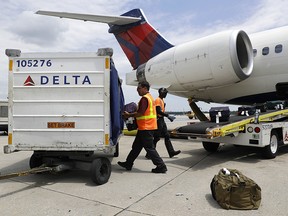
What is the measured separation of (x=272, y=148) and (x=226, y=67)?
337 cm

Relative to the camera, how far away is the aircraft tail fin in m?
13.7

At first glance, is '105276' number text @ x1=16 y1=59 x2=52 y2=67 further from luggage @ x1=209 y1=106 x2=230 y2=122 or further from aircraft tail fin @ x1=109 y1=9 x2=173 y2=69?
aircraft tail fin @ x1=109 y1=9 x2=173 y2=69

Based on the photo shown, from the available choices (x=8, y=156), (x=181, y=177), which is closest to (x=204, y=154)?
(x=181, y=177)

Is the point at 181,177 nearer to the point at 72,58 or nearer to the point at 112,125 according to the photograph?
the point at 112,125

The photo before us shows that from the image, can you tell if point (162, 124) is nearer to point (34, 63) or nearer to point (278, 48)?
point (34, 63)

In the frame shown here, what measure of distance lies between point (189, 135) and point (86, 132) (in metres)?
2.76

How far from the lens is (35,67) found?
190 inches

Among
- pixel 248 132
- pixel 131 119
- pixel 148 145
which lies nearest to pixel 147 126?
pixel 148 145

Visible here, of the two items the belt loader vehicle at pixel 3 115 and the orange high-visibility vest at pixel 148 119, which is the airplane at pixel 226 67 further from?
the belt loader vehicle at pixel 3 115

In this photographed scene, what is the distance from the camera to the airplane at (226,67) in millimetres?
9539

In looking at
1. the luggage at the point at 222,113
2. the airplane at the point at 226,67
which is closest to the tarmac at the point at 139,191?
the luggage at the point at 222,113

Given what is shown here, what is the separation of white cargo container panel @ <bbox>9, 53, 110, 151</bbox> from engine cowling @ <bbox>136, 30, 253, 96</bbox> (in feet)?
18.8

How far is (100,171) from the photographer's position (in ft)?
16.0

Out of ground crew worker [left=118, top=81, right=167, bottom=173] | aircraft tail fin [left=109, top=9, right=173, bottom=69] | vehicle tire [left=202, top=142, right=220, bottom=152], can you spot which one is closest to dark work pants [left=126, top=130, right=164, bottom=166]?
ground crew worker [left=118, top=81, right=167, bottom=173]
